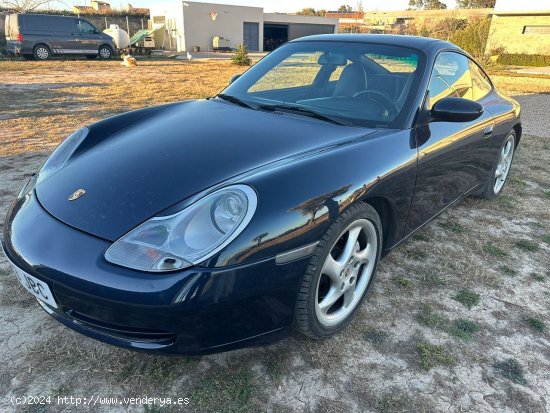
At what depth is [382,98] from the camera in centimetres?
257

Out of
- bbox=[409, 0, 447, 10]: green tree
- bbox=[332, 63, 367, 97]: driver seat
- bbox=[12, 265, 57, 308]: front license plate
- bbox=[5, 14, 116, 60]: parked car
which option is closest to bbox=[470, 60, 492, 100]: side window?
bbox=[332, 63, 367, 97]: driver seat

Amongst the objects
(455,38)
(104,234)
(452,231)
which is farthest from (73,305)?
(455,38)

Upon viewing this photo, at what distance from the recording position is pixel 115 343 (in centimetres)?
161

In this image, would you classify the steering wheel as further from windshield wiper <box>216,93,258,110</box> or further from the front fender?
windshield wiper <box>216,93,258,110</box>

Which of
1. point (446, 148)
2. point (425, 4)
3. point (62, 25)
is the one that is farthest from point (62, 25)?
point (425, 4)

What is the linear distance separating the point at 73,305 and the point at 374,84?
216 cm

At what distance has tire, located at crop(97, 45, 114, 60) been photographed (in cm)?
1900

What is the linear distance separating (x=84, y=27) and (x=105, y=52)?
1302 mm

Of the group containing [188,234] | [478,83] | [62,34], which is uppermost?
[62,34]

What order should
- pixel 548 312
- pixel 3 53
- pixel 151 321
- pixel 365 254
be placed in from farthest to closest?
pixel 3 53 → pixel 548 312 → pixel 365 254 → pixel 151 321

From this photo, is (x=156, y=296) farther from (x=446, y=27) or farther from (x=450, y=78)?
(x=446, y=27)

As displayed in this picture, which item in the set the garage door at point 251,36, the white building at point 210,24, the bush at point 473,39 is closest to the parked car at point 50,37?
the white building at point 210,24

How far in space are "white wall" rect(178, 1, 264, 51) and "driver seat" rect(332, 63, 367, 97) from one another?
2660 cm

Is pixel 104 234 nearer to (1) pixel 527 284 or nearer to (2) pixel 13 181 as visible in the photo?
(1) pixel 527 284
